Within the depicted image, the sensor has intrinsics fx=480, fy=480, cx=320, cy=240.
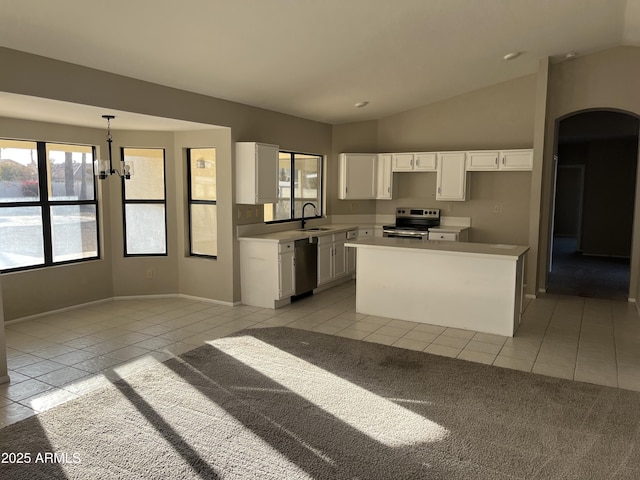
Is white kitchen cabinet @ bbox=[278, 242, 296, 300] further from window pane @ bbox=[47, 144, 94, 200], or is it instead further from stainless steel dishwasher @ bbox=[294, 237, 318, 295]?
window pane @ bbox=[47, 144, 94, 200]

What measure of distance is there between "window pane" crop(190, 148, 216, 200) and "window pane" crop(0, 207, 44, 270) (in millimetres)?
1859

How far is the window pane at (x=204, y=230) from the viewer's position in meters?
6.35

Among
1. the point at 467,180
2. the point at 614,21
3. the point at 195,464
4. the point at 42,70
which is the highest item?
the point at 614,21

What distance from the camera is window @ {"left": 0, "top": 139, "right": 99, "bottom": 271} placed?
531 centimetres

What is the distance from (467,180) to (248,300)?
380cm

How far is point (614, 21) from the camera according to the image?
526cm

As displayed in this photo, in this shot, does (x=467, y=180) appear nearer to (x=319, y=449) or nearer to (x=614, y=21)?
(x=614, y=21)

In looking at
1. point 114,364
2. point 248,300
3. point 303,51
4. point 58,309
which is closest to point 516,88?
point 303,51

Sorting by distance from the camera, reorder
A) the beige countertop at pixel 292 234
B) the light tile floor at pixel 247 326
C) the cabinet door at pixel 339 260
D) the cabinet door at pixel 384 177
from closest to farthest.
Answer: the light tile floor at pixel 247 326
the beige countertop at pixel 292 234
the cabinet door at pixel 339 260
the cabinet door at pixel 384 177

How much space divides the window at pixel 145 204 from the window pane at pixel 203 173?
43 centimetres

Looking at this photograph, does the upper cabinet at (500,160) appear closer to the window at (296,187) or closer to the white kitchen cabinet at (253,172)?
the window at (296,187)

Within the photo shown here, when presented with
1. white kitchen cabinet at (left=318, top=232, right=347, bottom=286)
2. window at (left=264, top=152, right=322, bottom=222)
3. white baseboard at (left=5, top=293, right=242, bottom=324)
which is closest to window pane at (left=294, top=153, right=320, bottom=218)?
window at (left=264, top=152, right=322, bottom=222)

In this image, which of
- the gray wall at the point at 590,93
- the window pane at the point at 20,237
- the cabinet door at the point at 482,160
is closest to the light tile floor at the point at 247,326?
the window pane at the point at 20,237

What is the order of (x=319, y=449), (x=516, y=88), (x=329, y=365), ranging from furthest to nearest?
(x=516, y=88)
(x=329, y=365)
(x=319, y=449)
